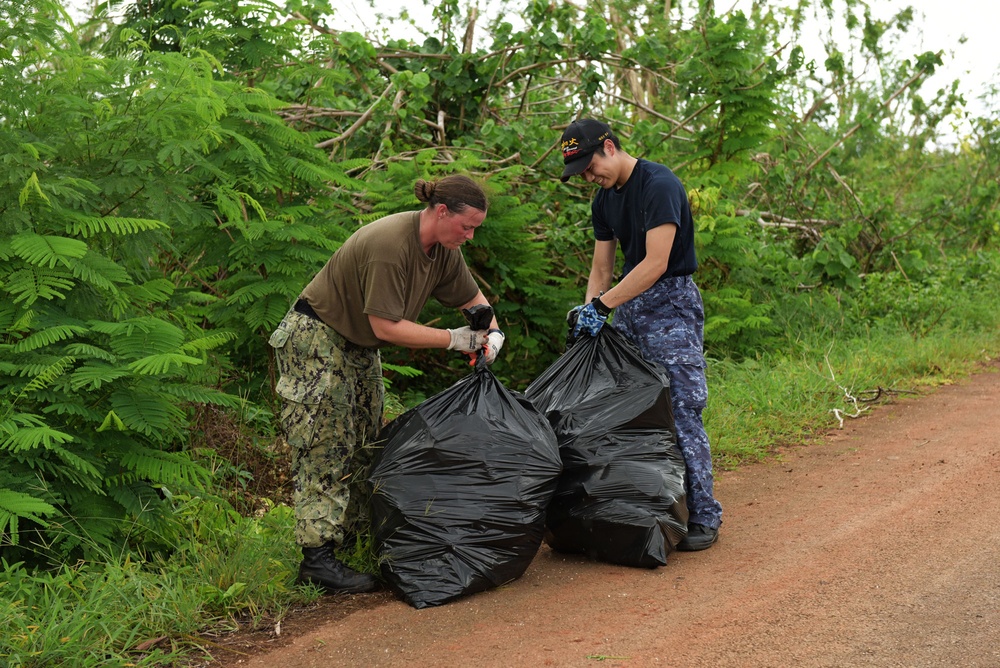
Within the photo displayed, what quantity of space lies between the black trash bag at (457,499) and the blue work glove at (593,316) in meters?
0.61

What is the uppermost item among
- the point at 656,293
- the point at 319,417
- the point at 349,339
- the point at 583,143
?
the point at 583,143

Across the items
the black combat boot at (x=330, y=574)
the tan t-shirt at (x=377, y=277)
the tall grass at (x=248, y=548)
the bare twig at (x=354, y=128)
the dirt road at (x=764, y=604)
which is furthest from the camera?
the bare twig at (x=354, y=128)

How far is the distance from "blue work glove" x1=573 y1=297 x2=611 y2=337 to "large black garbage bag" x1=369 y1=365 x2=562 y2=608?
61cm

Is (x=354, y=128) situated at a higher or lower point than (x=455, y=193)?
higher

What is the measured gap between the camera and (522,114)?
333 inches

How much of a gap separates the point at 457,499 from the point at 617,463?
2.35 feet

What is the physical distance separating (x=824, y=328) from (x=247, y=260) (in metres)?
5.25

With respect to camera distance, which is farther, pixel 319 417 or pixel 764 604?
pixel 319 417

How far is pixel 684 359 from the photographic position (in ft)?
13.1

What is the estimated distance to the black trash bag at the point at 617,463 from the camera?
12.4ft

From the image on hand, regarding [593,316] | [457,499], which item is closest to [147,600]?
[457,499]

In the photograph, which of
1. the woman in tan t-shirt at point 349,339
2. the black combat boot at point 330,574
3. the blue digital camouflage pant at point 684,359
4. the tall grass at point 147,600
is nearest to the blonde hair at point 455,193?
the woman in tan t-shirt at point 349,339

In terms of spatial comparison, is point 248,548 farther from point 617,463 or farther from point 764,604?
point 764,604

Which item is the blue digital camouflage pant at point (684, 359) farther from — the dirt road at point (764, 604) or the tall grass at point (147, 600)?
the tall grass at point (147, 600)
